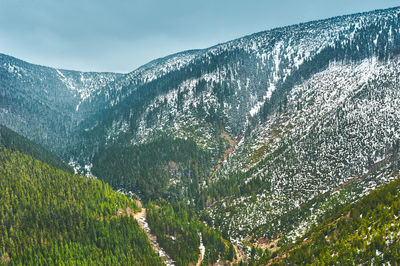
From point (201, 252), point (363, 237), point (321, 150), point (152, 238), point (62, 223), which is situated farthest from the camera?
point (321, 150)

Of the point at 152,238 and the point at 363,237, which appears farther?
the point at 152,238

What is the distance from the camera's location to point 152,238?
115m

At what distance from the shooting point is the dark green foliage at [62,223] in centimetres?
10096

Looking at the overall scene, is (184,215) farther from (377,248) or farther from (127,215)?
(377,248)

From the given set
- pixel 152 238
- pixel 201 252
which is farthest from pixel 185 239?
pixel 152 238

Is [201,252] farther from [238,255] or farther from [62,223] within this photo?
[62,223]

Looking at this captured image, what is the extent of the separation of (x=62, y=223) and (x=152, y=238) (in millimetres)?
44365

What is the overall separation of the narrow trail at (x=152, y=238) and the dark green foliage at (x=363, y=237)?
53.6 meters

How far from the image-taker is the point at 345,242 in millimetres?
57375

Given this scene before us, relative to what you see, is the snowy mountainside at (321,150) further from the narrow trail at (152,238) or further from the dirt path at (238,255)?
the narrow trail at (152,238)

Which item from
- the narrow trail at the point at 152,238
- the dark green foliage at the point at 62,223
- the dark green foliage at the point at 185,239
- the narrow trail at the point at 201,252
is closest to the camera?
the dark green foliage at the point at 62,223

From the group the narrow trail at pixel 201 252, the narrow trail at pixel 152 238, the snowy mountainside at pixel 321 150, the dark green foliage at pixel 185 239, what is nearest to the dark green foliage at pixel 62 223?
the narrow trail at pixel 152 238

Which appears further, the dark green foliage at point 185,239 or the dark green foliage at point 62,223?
the dark green foliage at point 185,239

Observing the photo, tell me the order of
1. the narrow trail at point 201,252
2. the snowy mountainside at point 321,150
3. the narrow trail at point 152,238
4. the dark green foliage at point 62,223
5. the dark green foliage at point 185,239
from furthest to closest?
1. the snowy mountainside at point 321,150
2. the narrow trail at point 152,238
3. the narrow trail at point 201,252
4. the dark green foliage at point 185,239
5. the dark green foliage at point 62,223
